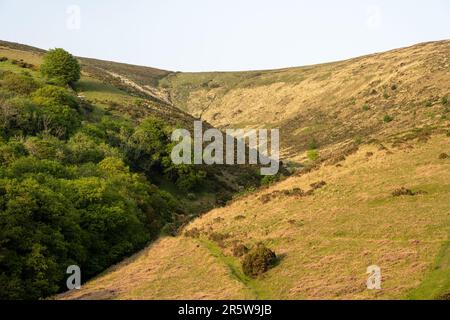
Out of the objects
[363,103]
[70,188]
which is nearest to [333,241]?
[70,188]

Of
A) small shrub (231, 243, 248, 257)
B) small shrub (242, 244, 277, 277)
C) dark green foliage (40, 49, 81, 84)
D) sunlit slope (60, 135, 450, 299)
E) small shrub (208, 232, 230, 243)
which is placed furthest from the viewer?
dark green foliage (40, 49, 81, 84)

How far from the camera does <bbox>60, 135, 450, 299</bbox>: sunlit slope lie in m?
27.4

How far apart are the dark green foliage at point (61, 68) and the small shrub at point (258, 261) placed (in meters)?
85.1

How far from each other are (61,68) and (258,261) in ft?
292

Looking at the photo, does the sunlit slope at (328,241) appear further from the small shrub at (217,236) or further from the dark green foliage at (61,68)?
the dark green foliage at (61,68)

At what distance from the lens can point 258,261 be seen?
101 ft

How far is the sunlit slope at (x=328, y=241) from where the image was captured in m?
27.4

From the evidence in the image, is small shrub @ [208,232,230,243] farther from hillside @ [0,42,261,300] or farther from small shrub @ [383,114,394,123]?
small shrub @ [383,114,394,123]

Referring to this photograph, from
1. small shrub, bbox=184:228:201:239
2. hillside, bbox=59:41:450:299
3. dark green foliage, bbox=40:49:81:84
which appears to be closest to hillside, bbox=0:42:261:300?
dark green foliage, bbox=40:49:81:84

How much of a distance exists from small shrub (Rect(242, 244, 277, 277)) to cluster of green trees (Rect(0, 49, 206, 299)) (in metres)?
13.0

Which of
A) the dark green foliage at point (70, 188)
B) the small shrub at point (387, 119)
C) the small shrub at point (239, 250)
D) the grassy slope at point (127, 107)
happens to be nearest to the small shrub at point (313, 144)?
the small shrub at point (387, 119)

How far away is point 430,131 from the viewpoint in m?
49.9

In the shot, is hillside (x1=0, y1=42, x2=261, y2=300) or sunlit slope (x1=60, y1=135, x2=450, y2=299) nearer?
sunlit slope (x1=60, y1=135, x2=450, y2=299)
